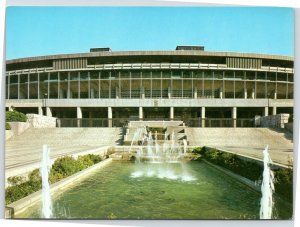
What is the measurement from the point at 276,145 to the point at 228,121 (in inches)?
467

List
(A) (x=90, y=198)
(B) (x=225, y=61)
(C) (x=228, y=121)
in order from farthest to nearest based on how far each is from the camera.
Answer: (B) (x=225, y=61), (C) (x=228, y=121), (A) (x=90, y=198)

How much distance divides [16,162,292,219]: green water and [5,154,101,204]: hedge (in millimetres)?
628

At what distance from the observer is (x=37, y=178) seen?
35.8 ft

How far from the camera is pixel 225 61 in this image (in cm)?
2650

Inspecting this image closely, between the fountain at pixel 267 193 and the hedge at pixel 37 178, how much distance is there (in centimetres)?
648

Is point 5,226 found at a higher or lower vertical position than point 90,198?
lower

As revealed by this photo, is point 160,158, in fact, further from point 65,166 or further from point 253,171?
point 253,171

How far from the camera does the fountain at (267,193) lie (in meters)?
10.7

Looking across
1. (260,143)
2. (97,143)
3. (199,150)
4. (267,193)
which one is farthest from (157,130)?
(267,193)

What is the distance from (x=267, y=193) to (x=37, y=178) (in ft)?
23.0

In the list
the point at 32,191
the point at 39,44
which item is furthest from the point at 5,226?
the point at 39,44

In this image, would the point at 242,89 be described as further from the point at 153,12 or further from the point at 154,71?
the point at 153,12

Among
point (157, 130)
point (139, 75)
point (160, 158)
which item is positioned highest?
point (139, 75)

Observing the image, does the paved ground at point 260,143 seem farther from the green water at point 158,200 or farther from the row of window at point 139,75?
the row of window at point 139,75
